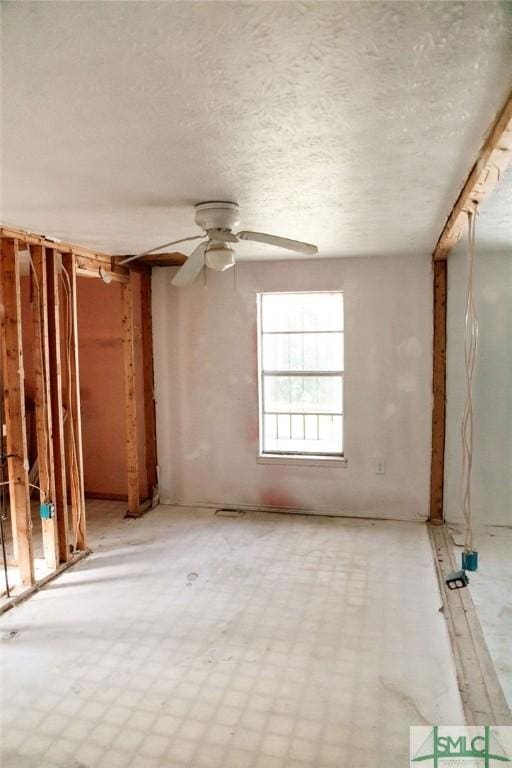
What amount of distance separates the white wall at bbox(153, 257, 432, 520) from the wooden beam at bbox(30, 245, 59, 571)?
1.51 m

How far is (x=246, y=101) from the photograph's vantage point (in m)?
1.57

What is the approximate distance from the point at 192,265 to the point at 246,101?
4.20 ft

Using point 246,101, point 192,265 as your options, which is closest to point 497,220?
point 192,265

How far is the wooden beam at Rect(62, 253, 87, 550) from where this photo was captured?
151 inches

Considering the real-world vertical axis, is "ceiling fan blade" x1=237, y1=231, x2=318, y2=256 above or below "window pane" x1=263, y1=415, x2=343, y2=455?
above

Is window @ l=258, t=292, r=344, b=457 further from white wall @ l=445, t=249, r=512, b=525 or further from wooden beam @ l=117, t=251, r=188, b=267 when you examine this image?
white wall @ l=445, t=249, r=512, b=525

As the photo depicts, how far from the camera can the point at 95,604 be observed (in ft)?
10.4

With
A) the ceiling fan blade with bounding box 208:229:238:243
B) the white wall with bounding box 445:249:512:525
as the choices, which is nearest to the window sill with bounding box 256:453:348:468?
the white wall with bounding box 445:249:512:525

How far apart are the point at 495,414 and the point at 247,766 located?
328cm

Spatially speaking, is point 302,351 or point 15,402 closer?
point 15,402

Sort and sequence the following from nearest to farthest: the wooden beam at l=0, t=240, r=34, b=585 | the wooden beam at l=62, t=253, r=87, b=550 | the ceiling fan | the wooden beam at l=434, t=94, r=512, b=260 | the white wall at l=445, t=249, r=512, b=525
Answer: the wooden beam at l=434, t=94, r=512, b=260
the ceiling fan
the wooden beam at l=0, t=240, r=34, b=585
the wooden beam at l=62, t=253, r=87, b=550
the white wall at l=445, t=249, r=512, b=525

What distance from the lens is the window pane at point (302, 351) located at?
184 inches

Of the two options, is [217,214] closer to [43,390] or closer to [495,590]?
[43,390]

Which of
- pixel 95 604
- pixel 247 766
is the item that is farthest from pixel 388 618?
pixel 95 604
